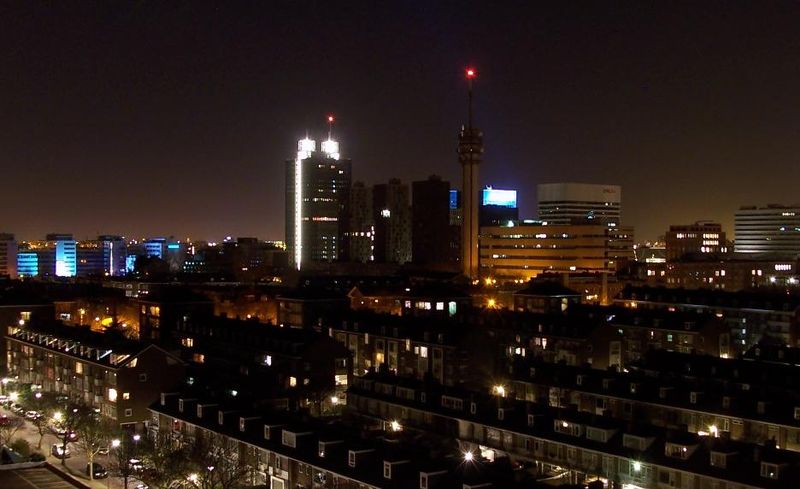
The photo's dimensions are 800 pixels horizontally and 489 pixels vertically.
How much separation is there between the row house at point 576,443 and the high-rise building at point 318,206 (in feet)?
311

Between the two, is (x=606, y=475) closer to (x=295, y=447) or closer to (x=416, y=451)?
(x=416, y=451)

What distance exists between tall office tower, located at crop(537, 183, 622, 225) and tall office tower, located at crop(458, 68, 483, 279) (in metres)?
36.3

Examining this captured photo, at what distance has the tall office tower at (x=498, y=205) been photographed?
369 feet

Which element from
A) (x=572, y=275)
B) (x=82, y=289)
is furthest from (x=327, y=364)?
(x=572, y=275)

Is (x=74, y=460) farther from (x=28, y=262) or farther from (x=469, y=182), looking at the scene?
(x=28, y=262)

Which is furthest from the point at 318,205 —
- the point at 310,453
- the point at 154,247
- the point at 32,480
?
the point at 310,453

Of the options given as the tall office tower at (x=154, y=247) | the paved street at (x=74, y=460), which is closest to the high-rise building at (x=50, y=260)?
the tall office tower at (x=154, y=247)

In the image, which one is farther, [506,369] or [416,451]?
[506,369]

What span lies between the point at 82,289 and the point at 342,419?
4117 cm

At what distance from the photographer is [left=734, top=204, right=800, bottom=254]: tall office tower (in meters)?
112

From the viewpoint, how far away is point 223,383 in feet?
91.2

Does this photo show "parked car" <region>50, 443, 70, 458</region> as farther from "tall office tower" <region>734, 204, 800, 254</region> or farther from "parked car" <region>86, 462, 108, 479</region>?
"tall office tower" <region>734, 204, 800, 254</region>

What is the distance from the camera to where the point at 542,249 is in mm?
82062

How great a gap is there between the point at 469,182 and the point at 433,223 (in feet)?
86.9
